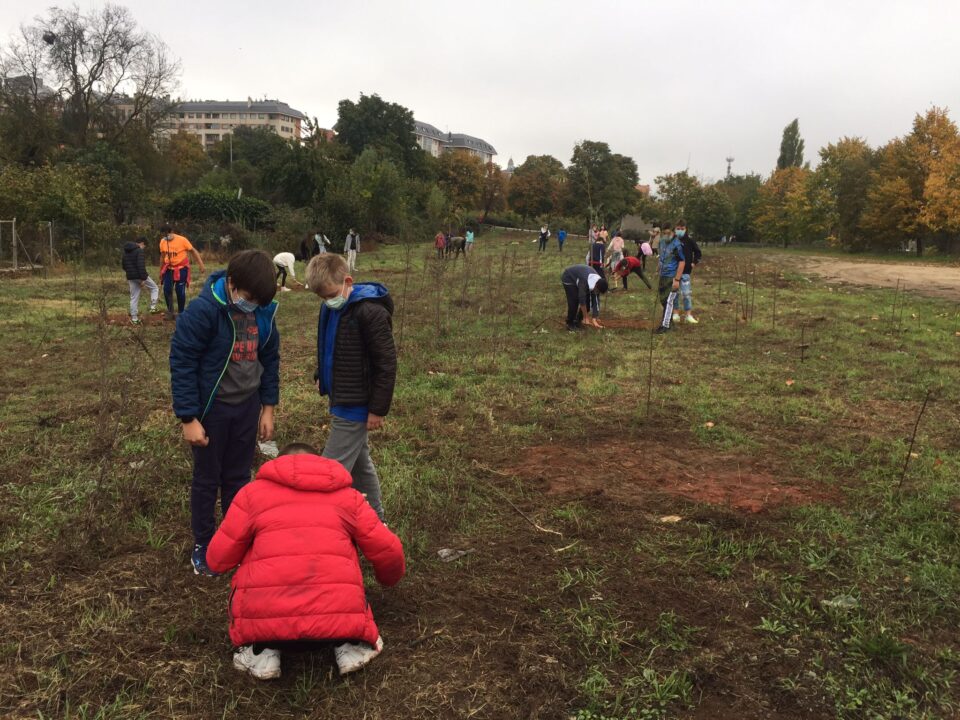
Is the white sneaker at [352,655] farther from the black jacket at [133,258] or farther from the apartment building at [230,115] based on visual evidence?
the apartment building at [230,115]

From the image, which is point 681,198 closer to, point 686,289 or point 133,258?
point 686,289

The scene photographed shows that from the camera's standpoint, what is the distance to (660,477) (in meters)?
4.50

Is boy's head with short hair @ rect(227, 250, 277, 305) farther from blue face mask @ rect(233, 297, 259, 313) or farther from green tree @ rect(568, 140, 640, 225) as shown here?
green tree @ rect(568, 140, 640, 225)

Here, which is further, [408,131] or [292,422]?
[408,131]

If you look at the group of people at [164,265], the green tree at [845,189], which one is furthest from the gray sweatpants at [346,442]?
the green tree at [845,189]

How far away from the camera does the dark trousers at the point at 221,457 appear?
3.08 metres

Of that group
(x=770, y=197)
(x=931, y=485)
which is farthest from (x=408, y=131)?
(x=931, y=485)

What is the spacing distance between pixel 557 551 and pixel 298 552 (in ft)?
5.31

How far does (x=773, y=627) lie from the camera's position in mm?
2805

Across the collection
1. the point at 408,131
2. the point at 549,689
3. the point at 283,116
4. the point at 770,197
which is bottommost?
the point at 549,689

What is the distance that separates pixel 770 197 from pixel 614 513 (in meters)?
53.9

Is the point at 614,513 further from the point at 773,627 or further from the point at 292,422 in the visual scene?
the point at 292,422

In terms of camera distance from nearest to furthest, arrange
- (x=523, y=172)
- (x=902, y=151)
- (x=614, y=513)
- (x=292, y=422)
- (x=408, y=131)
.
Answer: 1. (x=614, y=513)
2. (x=292, y=422)
3. (x=902, y=151)
4. (x=408, y=131)
5. (x=523, y=172)

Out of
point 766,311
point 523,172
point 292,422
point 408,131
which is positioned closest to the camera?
point 292,422
